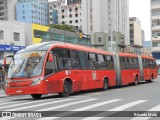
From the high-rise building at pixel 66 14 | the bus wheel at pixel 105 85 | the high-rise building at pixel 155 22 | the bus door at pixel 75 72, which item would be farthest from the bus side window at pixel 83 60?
the high-rise building at pixel 66 14

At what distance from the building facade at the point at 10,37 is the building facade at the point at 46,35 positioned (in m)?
3.16

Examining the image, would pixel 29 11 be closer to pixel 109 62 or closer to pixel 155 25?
pixel 155 25

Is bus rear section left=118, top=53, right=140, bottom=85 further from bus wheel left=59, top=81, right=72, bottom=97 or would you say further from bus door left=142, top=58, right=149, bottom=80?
bus wheel left=59, top=81, right=72, bottom=97

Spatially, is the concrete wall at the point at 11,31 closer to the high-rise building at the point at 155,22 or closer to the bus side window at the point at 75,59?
the bus side window at the point at 75,59

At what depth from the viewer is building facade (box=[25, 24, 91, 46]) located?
61.7 m

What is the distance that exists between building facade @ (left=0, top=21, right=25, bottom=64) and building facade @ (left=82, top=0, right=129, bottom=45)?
7741 cm

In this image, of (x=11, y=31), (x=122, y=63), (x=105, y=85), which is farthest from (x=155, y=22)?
(x=105, y=85)

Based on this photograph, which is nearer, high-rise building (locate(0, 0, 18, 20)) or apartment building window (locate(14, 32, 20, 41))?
apartment building window (locate(14, 32, 20, 41))

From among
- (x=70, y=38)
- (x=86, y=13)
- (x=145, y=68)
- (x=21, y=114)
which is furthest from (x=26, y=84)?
(x=86, y=13)

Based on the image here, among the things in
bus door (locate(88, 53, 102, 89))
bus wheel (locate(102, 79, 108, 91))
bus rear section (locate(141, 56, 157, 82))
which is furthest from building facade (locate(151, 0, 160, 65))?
bus door (locate(88, 53, 102, 89))

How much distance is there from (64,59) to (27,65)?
2.56m

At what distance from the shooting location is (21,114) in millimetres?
11961

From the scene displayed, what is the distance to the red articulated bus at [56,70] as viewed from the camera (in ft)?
62.5

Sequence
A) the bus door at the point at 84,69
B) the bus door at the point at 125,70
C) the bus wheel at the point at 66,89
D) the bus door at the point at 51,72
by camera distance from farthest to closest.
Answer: the bus door at the point at 125,70
the bus door at the point at 84,69
the bus wheel at the point at 66,89
the bus door at the point at 51,72
